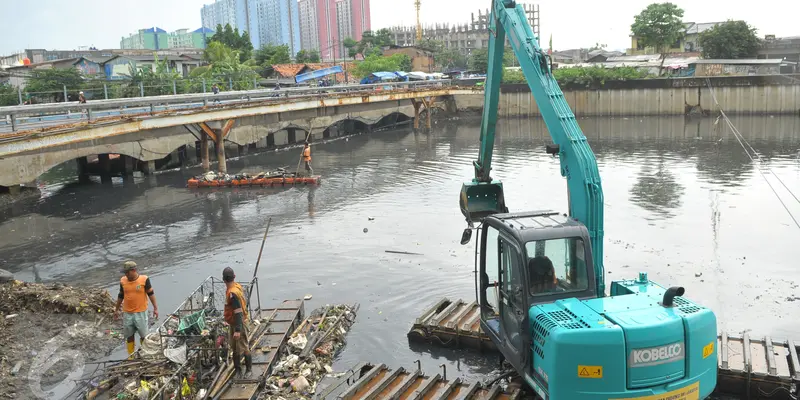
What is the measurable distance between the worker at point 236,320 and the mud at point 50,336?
272cm

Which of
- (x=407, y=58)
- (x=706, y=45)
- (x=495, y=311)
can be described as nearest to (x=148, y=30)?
(x=407, y=58)

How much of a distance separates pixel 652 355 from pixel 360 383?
4112 mm

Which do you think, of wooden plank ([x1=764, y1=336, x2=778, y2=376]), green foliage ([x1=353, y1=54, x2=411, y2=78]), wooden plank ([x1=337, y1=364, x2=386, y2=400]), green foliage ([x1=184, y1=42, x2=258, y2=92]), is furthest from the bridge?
green foliage ([x1=353, y1=54, x2=411, y2=78])

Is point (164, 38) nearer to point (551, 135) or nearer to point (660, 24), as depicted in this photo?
point (660, 24)

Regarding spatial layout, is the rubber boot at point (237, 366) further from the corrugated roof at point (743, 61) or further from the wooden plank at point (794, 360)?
the corrugated roof at point (743, 61)

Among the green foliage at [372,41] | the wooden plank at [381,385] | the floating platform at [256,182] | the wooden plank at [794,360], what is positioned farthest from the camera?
the green foliage at [372,41]

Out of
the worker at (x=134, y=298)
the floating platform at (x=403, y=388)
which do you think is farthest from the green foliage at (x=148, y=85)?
the floating platform at (x=403, y=388)

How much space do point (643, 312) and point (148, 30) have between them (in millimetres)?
166633

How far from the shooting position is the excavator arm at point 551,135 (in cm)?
864

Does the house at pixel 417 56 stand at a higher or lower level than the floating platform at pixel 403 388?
higher

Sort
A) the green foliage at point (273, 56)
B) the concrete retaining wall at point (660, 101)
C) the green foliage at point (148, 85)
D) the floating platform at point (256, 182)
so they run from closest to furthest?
the floating platform at point (256, 182) → the green foliage at point (148, 85) → the concrete retaining wall at point (660, 101) → the green foliage at point (273, 56)

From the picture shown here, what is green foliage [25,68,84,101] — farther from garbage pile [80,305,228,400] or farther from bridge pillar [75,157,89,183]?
garbage pile [80,305,228,400]

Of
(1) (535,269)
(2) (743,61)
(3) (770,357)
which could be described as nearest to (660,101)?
(2) (743,61)

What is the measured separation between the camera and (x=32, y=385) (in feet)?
32.4
